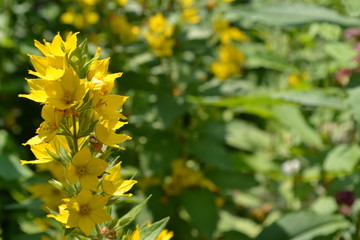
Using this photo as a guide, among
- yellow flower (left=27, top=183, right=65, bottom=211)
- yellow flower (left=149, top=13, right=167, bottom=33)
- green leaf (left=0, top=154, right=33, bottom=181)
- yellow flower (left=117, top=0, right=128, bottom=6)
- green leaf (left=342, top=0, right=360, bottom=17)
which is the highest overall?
green leaf (left=342, top=0, right=360, bottom=17)

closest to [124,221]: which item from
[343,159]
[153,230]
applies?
[153,230]

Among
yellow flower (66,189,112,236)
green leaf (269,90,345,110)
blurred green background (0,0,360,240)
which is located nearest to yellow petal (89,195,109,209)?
yellow flower (66,189,112,236)

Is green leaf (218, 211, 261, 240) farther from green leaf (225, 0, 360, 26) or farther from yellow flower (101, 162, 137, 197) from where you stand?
yellow flower (101, 162, 137, 197)

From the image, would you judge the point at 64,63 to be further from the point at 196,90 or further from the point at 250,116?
the point at 250,116

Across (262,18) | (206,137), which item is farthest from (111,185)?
(206,137)

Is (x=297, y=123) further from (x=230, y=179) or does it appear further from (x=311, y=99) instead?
(x=311, y=99)

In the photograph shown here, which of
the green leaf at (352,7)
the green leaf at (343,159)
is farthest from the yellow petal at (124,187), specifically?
the green leaf at (343,159)
